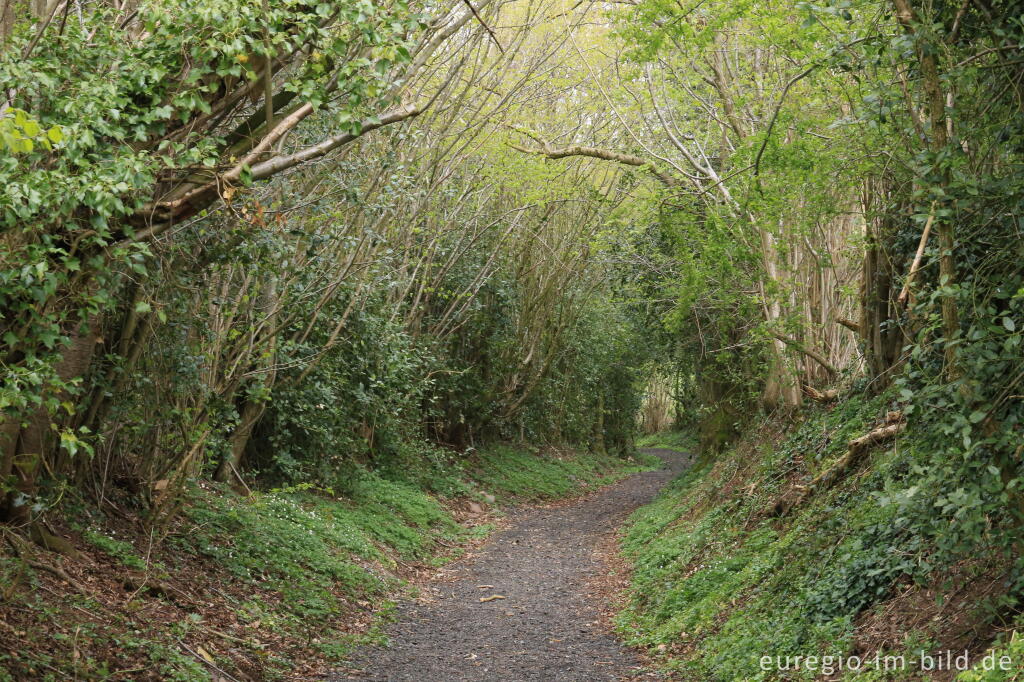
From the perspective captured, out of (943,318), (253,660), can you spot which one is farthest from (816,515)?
(253,660)

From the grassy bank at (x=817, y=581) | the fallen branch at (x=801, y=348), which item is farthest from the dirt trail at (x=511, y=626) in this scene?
the fallen branch at (x=801, y=348)

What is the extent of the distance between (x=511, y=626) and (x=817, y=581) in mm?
3559

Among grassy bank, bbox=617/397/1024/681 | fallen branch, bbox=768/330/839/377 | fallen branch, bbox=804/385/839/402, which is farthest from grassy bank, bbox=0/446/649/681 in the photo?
fallen branch, bbox=804/385/839/402

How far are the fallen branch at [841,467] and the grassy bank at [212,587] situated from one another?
456 cm

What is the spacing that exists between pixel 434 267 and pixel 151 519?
9.38 metres

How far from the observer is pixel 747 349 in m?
14.0

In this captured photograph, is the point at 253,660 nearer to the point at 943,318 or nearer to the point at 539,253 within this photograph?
the point at 943,318

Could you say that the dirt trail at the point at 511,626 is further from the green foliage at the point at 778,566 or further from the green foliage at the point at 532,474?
the green foliage at the point at 532,474

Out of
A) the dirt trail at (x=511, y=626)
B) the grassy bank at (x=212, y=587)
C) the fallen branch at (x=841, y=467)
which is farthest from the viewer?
the fallen branch at (x=841, y=467)

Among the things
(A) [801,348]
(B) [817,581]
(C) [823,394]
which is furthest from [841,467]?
(C) [823,394]

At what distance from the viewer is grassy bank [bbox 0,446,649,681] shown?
5.35 m

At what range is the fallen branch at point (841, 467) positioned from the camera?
7.88m

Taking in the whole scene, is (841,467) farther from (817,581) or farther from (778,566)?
(817,581)

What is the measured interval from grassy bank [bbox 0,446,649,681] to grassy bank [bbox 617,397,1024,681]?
3065mm
